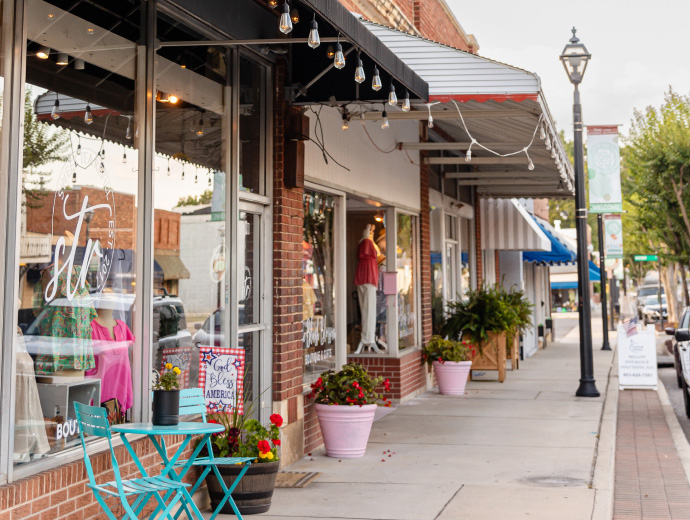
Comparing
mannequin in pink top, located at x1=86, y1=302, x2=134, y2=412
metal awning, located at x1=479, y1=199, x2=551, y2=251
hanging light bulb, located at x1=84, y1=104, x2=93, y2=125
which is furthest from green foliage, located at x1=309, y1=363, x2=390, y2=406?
metal awning, located at x1=479, y1=199, x2=551, y2=251

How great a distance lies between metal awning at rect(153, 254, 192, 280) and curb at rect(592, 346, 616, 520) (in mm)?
3512

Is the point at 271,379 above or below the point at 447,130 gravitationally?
below

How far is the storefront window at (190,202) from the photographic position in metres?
6.05

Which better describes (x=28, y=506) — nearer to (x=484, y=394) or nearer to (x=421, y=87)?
(x=421, y=87)

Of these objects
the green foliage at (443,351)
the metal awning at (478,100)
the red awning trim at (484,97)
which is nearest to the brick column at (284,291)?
the metal awning at (478,100)

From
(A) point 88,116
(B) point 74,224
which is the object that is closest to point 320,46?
(A) point 88,116

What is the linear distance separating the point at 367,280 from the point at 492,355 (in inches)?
152

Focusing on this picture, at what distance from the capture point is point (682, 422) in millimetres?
11172

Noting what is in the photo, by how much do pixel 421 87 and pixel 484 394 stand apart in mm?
6857

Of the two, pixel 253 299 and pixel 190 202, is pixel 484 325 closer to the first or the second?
pixel 253 299

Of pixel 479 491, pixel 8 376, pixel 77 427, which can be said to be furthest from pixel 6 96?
pixel 479 491

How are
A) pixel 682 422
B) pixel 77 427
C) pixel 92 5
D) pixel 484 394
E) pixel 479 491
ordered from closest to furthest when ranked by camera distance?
pixel 77 427 → pixel 92 5 → pixel 479 491 → pixel 682 422 → pixel 484 394

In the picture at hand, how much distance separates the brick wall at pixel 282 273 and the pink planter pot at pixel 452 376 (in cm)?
516

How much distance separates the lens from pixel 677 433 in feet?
33.2
